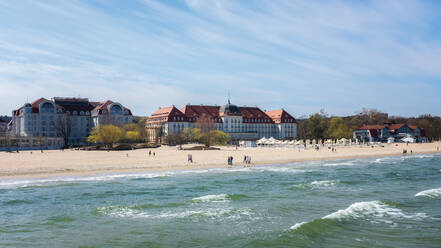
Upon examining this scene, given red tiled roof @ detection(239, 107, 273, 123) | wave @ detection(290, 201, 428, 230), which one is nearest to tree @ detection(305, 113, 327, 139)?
red tiled roof @ detection(239, 107, 273, 123)

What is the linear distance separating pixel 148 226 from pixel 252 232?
4378 millimetres

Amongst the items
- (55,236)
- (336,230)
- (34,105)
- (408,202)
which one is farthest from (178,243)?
(34,105)

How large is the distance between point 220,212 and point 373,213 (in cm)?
721

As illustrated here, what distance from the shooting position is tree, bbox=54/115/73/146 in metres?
94.4

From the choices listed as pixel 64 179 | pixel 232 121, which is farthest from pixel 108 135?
pixel 232 121

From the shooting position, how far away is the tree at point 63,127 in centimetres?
9444

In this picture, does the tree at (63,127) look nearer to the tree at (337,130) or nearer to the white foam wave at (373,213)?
the tree at (337,130)

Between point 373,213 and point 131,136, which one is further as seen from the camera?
point 131,136

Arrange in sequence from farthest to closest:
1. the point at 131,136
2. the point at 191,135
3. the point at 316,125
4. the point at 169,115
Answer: the point at 169,115 → the point at 191,135 → the point at 316,125 → the point at 131,136

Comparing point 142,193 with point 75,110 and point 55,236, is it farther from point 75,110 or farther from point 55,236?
point 75,110

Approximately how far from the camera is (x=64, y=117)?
101m

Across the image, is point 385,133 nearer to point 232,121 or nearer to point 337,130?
point 337,130

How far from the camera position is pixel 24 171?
116ft

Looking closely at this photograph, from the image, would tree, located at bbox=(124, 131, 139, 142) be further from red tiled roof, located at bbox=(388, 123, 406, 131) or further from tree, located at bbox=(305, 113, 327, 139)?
red tiled roof, located at bbox=(388, 123, 406, 131)
